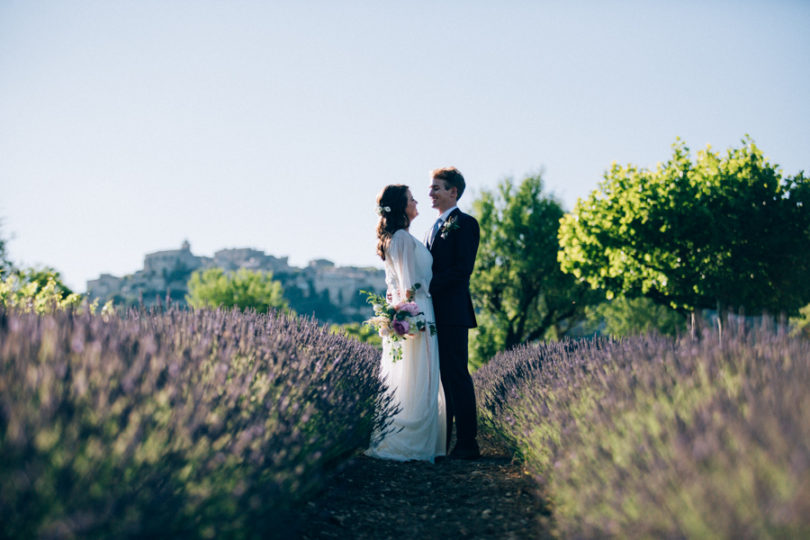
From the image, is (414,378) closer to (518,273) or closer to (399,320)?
(399,320)

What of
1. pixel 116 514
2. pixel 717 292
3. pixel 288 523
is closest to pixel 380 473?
pixel 288 523

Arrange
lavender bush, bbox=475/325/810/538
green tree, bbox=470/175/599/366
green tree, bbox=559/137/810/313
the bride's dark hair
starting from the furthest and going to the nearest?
green tree, bbox=470/175/599/366 < green tree, bbox=559/137/810/313 < the bride's dark hair < lavender bush, bbox=475/325/810/538

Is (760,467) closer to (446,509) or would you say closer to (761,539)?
(761,539)

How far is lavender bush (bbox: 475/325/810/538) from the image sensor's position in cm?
131

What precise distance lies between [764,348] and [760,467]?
150 cm

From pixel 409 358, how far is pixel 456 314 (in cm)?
61

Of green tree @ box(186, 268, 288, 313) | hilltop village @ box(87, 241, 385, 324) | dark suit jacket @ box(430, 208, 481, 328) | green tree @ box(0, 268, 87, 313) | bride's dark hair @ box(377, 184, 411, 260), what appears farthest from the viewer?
hilltop village @ box(87, 241, 385, 324)

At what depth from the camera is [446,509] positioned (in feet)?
10.8

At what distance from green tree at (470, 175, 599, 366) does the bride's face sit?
18.9 metres

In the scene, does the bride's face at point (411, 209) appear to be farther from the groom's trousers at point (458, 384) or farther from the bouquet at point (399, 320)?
the groom's trousers at point (458, 384)

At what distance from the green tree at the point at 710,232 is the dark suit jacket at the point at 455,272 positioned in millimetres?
13651

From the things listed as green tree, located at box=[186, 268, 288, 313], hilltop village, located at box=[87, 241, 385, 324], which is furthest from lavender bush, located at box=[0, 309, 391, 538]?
hilltop village, located at box=[87, 241, 385, 324]

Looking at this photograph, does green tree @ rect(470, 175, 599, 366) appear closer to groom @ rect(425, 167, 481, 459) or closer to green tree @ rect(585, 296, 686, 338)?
green tree @ rect(585, 296, 686, 338)

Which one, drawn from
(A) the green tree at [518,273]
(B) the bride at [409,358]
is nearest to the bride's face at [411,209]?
(B) the bride at [409,358]
